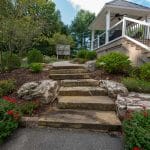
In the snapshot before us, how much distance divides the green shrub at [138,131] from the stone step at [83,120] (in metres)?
0.50

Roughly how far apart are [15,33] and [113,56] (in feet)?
11.7

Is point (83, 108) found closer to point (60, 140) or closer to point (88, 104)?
point (88, 104)

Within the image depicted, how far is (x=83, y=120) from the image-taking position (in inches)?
137

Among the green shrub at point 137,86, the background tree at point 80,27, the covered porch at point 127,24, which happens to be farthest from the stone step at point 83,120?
the background tree at point 80,27

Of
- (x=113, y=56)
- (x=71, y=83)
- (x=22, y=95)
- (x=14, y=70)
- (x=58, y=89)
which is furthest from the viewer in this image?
(x=14, y=70)

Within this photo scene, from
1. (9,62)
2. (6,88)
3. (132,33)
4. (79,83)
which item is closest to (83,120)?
(79,83)

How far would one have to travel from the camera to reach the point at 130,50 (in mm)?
7277

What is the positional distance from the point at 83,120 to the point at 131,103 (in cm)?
97

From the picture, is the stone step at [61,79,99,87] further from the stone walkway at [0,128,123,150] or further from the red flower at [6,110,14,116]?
the red flower at [6,110,14,116]

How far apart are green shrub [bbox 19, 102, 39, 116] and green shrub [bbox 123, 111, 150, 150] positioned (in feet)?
6.23

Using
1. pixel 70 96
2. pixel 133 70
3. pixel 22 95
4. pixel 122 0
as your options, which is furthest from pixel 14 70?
pixel 122 0

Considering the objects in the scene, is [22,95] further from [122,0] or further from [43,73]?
[122,0]

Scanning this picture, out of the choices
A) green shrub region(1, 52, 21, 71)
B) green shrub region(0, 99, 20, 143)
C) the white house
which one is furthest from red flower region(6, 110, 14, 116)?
the white house

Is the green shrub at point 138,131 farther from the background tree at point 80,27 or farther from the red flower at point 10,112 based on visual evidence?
the background tree at point 80,27
